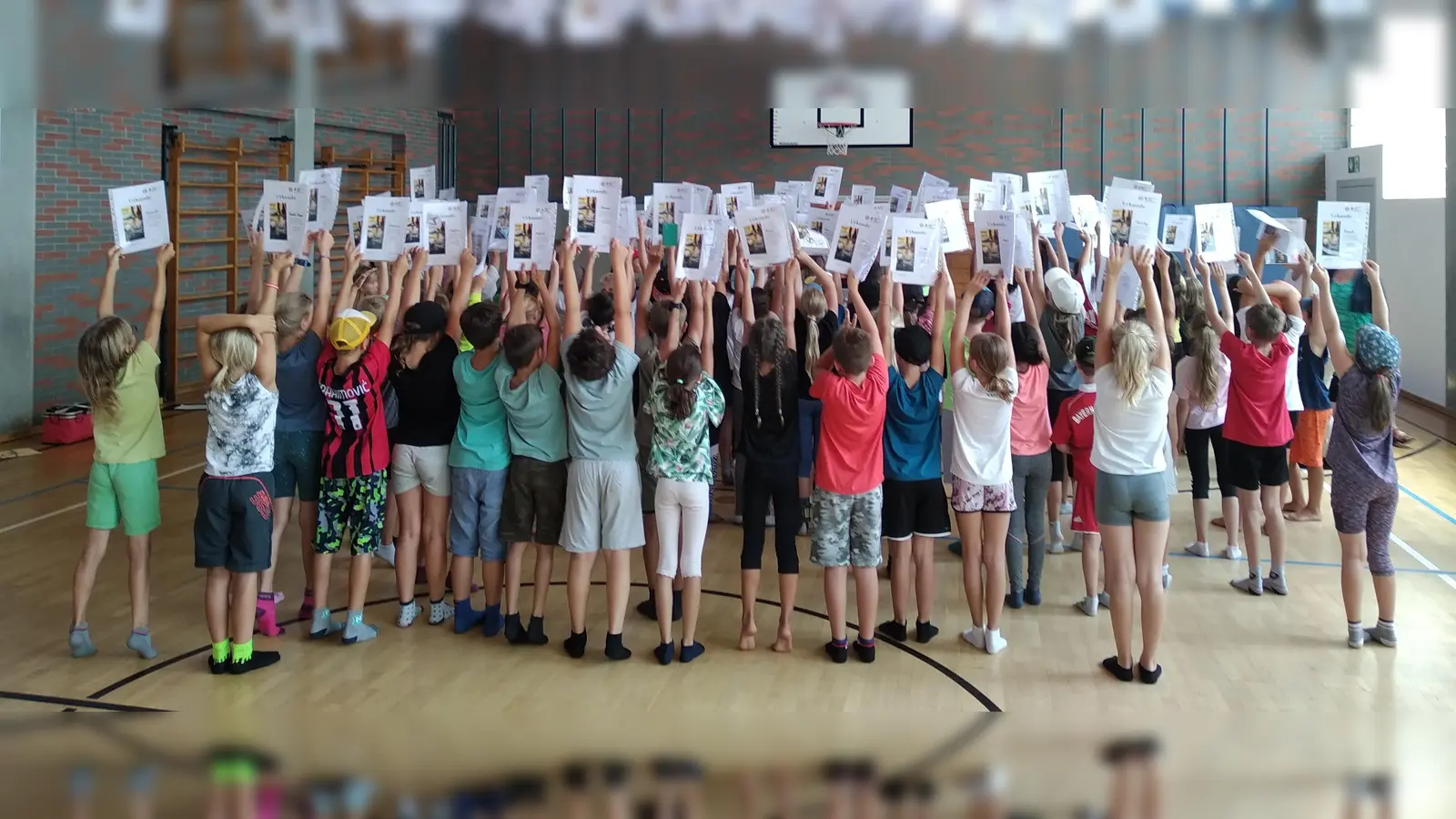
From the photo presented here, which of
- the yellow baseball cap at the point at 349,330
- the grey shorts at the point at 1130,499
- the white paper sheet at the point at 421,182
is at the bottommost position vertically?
the grey shorts at the point at 1130,499

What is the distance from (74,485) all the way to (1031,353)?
6281mm

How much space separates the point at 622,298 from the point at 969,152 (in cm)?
1039

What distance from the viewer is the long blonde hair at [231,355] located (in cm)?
382

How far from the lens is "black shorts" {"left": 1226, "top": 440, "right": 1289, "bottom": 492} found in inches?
205

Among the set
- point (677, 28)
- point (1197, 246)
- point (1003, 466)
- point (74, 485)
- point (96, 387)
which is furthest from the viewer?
point (74, 485)

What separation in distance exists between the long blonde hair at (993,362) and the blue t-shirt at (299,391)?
8.94 ft

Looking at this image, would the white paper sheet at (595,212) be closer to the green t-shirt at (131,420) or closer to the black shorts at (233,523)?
the black shorts at (233,523)

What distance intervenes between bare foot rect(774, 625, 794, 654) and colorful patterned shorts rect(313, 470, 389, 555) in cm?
173

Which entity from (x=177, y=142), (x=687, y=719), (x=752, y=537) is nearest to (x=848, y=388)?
(x=752, y=537)

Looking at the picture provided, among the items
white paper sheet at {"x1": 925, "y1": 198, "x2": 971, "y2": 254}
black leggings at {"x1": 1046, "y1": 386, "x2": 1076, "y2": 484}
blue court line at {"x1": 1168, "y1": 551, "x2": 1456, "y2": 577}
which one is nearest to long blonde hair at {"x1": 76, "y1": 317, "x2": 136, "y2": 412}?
white paper sheet at {"x1": 925, "y1": 198, "x2": 971, "y2": 254}

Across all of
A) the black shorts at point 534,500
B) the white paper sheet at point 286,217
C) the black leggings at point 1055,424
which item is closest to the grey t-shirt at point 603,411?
the black shorts at point 534,500

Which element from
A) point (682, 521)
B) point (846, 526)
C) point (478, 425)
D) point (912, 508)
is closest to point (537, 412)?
point (478, 425)

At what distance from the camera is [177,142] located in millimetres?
10047

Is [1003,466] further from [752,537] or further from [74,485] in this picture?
[74,485]
